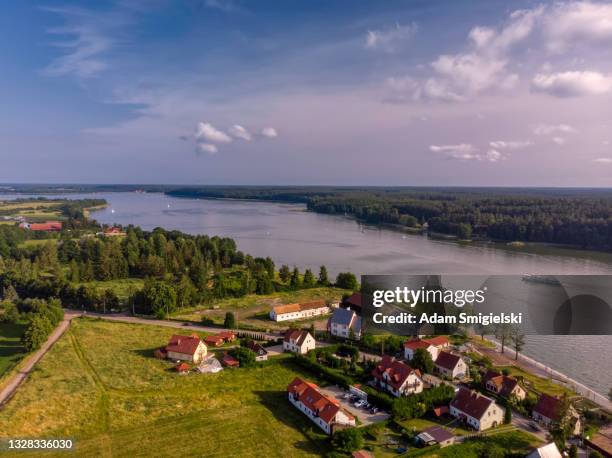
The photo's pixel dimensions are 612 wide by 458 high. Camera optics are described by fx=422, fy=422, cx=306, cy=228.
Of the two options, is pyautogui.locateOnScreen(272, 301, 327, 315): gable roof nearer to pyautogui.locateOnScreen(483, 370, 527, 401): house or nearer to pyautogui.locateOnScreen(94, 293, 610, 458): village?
pyautogui.locateOnScreen(94, 293, 610, 458): village

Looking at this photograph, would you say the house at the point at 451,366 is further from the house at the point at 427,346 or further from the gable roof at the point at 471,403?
the gable roof at the point at 471,403

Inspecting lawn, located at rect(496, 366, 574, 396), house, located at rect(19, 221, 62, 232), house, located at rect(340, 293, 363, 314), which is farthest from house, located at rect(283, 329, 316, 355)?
house, located at rect(19, 221, 62, 232)

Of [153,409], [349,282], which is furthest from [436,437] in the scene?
[349,282]

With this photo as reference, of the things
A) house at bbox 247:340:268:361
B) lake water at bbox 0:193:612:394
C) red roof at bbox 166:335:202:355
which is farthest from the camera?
lake water at bbox 0:193:612:394

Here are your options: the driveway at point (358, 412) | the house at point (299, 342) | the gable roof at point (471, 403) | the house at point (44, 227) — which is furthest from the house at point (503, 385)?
the house at point (44, 227)

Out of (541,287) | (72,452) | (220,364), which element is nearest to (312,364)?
(220,364)

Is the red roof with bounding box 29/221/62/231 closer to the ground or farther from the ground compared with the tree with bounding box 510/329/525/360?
farther from the ground

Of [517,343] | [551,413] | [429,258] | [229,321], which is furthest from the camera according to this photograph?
[429,258]

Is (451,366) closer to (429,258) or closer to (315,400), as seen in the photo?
(315,400)
